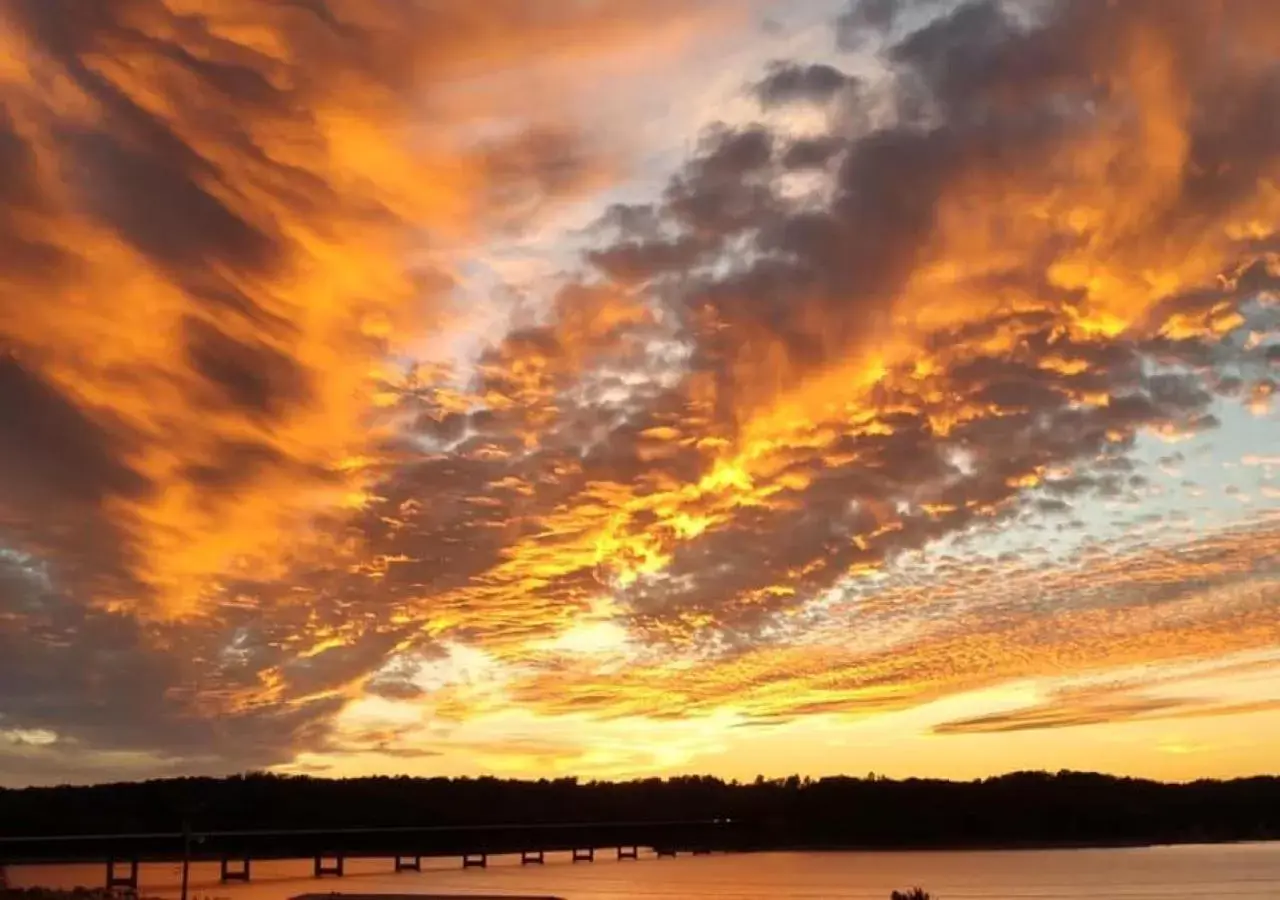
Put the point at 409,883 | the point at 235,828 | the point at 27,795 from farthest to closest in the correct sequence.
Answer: the point at 235,828 → the point at 27,795 → the point at 409,883

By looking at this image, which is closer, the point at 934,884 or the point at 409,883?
the point at 934,884

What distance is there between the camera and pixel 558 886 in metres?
128

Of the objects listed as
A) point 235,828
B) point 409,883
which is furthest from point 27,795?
point 409,883

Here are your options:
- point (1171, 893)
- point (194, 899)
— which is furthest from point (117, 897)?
point (1171, 893)

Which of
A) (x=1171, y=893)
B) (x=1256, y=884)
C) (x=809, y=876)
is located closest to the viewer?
(x=1171, y=893)

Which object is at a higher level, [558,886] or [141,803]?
[141,803]

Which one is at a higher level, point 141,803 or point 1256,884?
point 141,803

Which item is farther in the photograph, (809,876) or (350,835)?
(350,835)

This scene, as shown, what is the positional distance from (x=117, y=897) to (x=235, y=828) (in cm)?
14812

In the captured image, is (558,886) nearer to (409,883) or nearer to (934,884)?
(409,883)

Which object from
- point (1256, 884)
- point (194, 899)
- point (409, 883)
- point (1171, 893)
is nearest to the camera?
point (194, 899)

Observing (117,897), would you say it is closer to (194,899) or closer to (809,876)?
(194,899)

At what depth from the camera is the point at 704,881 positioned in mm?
140000

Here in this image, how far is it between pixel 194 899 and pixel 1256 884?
9815 cm
